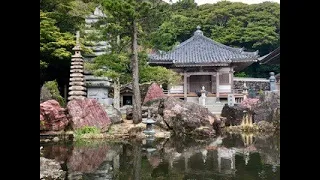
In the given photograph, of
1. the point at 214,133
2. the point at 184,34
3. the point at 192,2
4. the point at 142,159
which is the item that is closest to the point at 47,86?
the point at 214,133

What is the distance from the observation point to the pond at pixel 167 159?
194 inches

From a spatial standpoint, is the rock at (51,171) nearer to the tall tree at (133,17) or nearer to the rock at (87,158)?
the rock at (87,158)

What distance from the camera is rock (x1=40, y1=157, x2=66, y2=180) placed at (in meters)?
4.66

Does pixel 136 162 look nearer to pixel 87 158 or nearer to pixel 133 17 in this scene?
pixel 87 158

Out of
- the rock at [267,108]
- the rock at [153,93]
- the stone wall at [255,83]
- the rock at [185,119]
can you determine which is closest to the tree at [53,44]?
the rock at [153,93]

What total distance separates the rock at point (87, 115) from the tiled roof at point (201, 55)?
7.29 metres

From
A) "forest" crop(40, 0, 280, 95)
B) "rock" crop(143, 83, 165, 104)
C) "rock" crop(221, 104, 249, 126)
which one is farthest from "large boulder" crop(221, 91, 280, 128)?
"rock" crop(143, 83, 165, 104)

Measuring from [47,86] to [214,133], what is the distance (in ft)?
24.2

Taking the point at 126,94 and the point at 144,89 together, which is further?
the point at 126,94

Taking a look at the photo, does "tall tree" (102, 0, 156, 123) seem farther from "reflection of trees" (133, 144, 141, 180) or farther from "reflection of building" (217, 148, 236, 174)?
"reflection of building" (217, 148, 236, 174)

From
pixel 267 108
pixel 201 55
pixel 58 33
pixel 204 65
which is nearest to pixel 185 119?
pixel 267 108

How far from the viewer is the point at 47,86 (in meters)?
13.7

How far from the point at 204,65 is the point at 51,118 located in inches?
430

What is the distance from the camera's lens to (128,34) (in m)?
12.1
